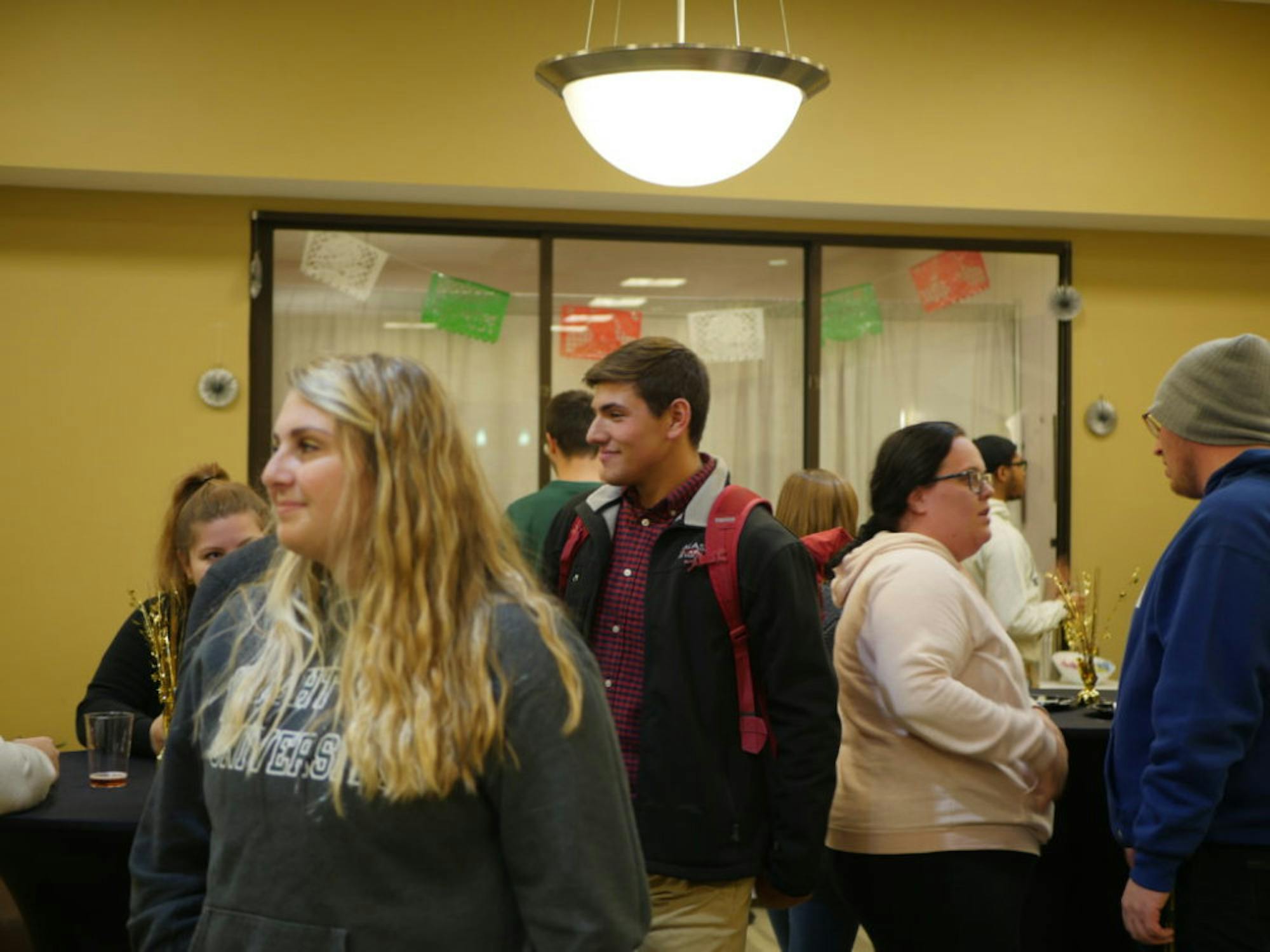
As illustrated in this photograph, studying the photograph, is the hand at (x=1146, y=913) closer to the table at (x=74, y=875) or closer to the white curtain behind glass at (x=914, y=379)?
the table at (x=74, y=875)

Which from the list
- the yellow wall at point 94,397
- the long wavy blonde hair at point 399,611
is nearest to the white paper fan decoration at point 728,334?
the yellow wall at point 94,397

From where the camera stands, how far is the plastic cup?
2.62 m

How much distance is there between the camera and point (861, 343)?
5871mm

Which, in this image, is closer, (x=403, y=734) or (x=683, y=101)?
(x=403, y=734)

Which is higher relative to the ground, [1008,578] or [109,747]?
[1008,578]

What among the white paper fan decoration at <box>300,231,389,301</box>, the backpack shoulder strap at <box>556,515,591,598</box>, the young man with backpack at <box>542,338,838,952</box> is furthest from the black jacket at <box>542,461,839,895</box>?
the white paper fan decoration at <box>300,231,389,301</box>

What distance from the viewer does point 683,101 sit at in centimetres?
280

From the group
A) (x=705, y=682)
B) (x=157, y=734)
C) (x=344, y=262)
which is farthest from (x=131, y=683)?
(x=344, y=262)

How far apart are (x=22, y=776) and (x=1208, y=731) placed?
1.93 meters

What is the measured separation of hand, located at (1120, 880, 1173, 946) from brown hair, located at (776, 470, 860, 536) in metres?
1.62

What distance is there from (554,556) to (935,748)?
30.1 inches

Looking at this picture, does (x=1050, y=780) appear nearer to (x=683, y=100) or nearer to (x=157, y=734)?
(x=683, y=100)

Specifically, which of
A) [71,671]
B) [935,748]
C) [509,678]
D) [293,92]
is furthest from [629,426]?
[71,671]

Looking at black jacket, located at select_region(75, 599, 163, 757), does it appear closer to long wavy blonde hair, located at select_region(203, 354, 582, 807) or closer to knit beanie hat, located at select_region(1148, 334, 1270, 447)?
long wavy blonde hair, located at select_region(203, 354, 582, 807)
